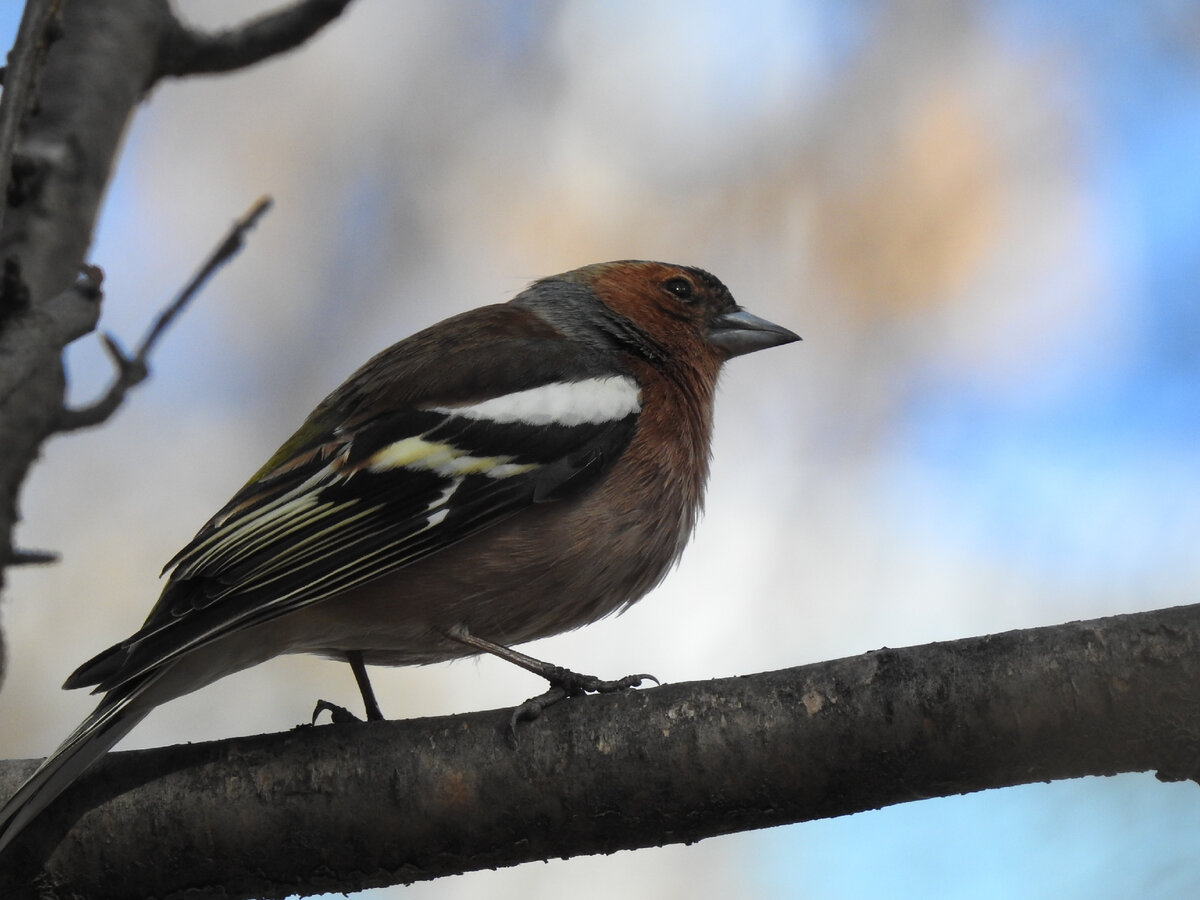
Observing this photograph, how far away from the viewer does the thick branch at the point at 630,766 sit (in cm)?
264

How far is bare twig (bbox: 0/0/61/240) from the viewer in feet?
7.71

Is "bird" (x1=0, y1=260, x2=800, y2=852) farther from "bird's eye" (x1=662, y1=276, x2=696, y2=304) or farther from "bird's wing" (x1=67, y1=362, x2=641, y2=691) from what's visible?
"bird's eye" (x1=662, y1=276, x2=696, y2=304)

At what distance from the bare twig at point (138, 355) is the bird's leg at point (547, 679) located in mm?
1196

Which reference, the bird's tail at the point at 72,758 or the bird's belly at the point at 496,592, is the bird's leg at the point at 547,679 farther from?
the bird's tail at the point at 72,758

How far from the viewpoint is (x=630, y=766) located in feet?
9.52

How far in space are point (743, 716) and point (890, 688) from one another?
32 centimetres

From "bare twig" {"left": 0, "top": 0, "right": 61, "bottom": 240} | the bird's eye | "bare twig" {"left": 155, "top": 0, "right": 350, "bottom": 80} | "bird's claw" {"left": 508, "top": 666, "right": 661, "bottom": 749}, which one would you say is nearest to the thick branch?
"bird's claw" {"left": 508, "top": 666, "right": 661, "bottom": 749}

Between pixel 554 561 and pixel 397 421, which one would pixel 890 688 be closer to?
pixel 554 561

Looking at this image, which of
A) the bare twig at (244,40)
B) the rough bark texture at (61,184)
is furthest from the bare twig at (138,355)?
the bare twig at (244,40)

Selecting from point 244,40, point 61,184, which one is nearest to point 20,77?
point 61,184

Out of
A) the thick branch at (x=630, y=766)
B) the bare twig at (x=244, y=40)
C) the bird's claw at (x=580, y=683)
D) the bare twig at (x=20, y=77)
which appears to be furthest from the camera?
the bare twig at (x=244, y=40)

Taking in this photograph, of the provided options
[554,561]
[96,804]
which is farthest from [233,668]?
[554,561]

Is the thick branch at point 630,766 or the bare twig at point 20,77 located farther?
the thick branch at point 630,766

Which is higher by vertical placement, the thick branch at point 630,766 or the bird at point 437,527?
the bird at point 437,527
